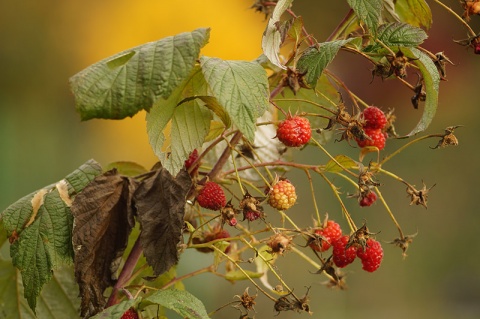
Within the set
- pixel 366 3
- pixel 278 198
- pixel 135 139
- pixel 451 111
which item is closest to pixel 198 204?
pixel 278 198

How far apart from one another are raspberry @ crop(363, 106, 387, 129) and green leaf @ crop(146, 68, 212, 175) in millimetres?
156

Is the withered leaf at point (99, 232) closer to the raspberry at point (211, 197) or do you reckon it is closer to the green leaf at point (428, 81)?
the raspberry at point (211, 197)

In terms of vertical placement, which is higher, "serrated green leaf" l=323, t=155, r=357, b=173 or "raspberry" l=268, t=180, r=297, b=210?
"serrated green leaf" l=323, t=155, r=357, b=173

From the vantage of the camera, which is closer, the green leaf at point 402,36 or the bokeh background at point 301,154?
the green leaf at point 402,36

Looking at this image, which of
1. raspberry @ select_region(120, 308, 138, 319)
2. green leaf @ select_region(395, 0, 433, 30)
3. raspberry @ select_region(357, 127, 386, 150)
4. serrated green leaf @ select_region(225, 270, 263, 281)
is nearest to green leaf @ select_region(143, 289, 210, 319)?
raspberry @ select_region(120, 308, 138, 319)

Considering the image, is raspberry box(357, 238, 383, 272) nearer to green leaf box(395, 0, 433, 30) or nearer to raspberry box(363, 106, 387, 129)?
raspberry box(363, 106, 387, 129)

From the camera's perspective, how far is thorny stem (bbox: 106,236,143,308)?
757mm

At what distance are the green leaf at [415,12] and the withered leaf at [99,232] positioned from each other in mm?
329

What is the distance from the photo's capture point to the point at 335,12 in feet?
14.2

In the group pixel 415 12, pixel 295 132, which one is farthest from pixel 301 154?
pixel 295 132

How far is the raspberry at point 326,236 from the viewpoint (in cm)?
78

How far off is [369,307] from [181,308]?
2.75 metres

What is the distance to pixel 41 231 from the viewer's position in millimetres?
739

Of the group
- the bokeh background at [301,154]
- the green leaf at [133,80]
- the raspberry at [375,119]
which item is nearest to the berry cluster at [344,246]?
the raspberry at [375,119]
